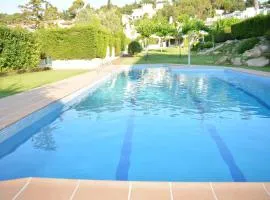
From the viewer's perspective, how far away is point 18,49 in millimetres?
20047

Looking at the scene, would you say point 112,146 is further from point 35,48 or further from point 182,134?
point 35,48

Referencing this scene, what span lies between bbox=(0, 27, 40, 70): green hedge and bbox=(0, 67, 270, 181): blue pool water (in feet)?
26.5

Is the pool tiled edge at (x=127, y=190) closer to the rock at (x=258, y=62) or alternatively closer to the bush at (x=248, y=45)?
the rock at (x=258, y=62)

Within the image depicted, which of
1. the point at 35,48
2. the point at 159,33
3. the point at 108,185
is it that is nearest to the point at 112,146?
the point at 108,185

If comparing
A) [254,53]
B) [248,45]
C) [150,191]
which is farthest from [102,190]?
[248,45]

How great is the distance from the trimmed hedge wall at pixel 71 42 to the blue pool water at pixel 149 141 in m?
13.8

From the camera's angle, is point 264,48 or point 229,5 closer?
point 264,48

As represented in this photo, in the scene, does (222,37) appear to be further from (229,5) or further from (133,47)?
(229,5)

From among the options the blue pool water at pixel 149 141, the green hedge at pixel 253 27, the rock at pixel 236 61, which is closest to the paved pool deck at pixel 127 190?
the blue pool water at pixel 149 141

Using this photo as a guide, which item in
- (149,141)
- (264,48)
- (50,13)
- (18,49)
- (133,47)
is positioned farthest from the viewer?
(50,13)

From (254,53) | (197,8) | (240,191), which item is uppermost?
(197,8)

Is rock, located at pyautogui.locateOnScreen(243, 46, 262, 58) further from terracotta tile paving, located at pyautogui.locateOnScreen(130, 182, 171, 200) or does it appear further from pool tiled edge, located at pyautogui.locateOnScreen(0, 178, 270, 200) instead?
terracotta tile paving, located at pyautogui.locateOnScreen(130, 182, 171, 200)

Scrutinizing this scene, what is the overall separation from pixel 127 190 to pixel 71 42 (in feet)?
76.8

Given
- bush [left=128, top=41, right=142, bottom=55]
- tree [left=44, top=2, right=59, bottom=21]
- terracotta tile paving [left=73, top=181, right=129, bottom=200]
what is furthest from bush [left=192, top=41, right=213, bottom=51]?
terracotta tile paving [left=73, top=181, right=129, bottom=200]
